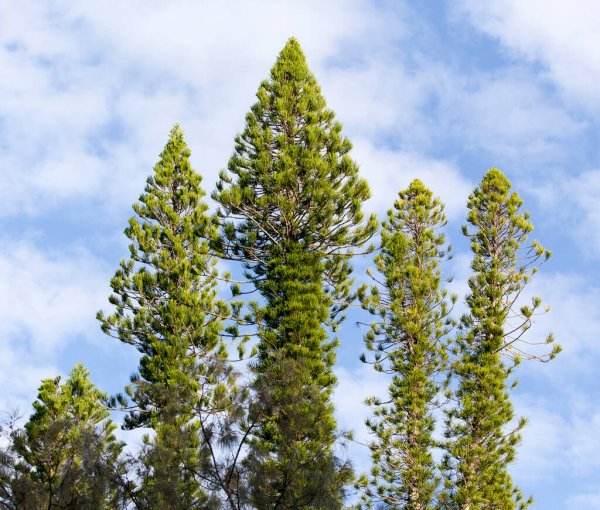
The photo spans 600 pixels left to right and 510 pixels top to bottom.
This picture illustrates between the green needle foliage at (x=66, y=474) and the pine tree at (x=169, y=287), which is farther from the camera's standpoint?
the pine tree at (x=169, y=287)

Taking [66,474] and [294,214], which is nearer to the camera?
[66,474]

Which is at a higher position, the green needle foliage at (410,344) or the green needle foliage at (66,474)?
the green needle foliage at (410,344)

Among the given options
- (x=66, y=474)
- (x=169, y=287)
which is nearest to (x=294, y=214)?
(x=169, y=287)

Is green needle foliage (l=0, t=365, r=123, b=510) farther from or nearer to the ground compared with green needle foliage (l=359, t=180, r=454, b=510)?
nearer to the ground

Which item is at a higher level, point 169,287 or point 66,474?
point 169,287

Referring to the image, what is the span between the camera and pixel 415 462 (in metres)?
17.7

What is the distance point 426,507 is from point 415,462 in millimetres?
874

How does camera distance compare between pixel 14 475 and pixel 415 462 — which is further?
pixel 415 462

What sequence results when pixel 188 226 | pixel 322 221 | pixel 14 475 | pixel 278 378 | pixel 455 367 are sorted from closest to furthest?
pixel 14 475 → pixel 278 378 → pixel 322 221 → pixel 455 367 → pixel 188 226

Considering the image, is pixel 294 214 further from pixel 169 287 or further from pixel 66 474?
pixel 66 474

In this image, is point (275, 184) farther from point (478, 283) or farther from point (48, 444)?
point (48, 444)

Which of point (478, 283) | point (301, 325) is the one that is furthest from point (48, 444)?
point (478, 283)

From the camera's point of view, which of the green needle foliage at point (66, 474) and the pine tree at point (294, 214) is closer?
the green needle foliage at point (66, 474)

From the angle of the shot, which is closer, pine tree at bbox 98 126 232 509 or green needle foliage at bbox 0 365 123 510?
green needle foliage at bbox 0 365 123 510
